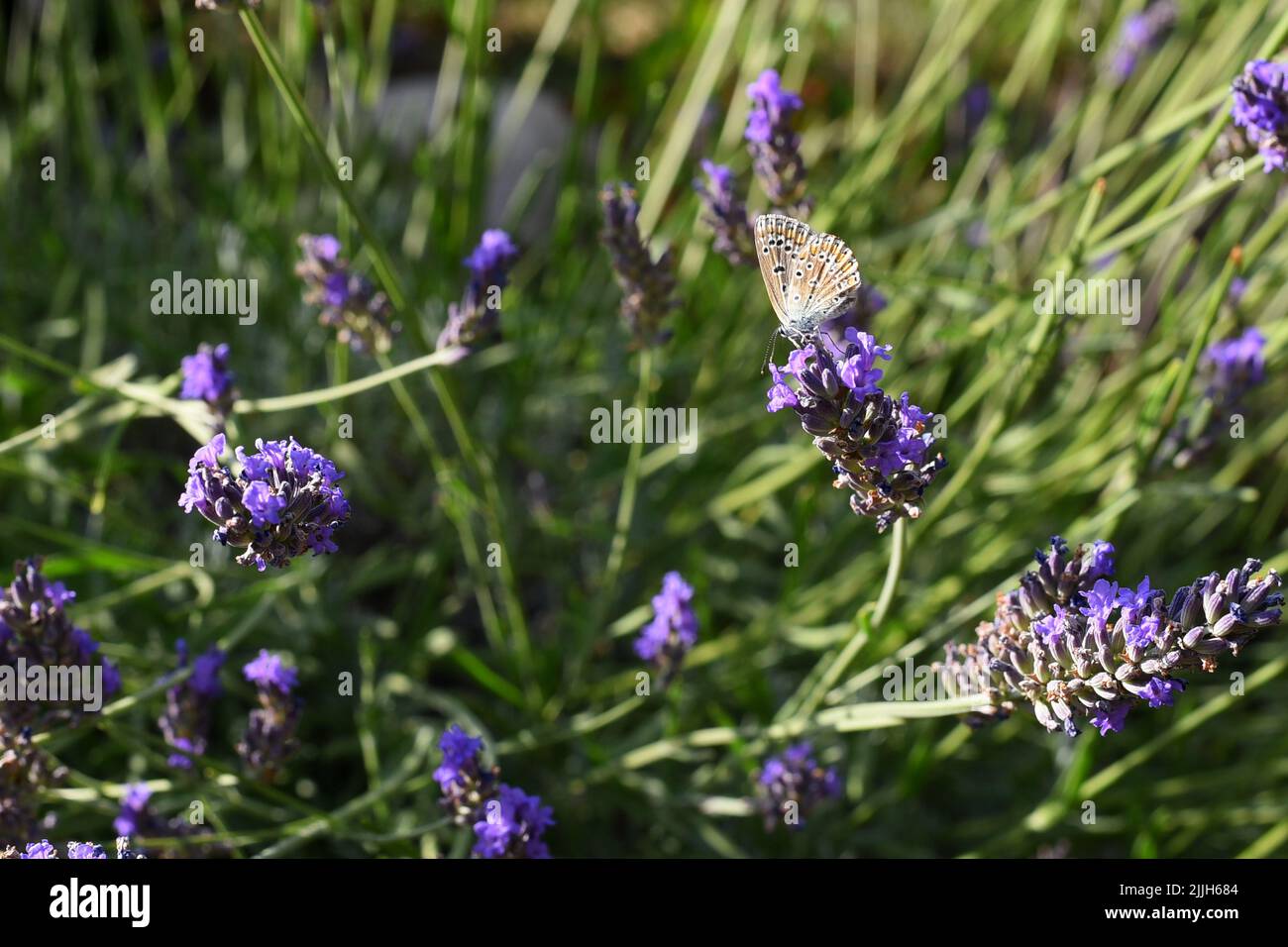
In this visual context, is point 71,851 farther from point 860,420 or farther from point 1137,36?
point 1137,36

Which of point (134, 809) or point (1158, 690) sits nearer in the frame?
point (1158, 690)

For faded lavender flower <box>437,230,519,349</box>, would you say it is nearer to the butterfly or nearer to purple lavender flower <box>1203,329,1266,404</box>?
the butterfly

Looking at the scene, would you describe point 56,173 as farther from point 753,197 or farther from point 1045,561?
point 1045,561

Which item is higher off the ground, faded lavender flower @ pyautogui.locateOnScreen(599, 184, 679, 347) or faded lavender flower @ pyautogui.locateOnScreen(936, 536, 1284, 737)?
faded lavender flower @ pyautogui.locateOnScreen(599, 184, 679, 347)

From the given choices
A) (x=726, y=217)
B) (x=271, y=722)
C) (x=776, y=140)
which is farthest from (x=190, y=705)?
(x=776, y=140)

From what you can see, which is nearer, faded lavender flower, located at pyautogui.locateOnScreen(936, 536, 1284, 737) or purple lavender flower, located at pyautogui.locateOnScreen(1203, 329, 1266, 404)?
faded lavender flower, located at pyautogui.locateOnScreen(936, 536, 1284, 737)

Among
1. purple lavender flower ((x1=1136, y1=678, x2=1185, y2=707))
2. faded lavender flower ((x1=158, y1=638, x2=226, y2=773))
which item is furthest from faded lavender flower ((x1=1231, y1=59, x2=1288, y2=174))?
faded lavender flower ((x1=158, y1=638, x2=226, y2=773))

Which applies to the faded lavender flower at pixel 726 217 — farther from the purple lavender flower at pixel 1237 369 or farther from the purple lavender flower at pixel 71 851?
the purple lavender flower at pixel 71 851
